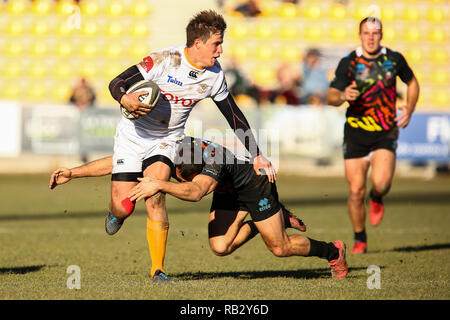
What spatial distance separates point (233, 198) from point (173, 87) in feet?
3.60

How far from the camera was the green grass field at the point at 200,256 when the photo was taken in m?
5.93

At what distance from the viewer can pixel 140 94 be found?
6434 mm

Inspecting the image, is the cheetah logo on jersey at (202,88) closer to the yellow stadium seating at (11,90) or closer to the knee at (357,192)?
the knee at (357,192)

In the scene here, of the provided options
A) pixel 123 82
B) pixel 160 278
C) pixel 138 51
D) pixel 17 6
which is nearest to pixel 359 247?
pixel 160 278

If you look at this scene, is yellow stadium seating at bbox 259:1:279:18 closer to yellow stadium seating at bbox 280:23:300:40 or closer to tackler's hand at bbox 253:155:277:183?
yellow stadium seating at bbox 280:23:300:40

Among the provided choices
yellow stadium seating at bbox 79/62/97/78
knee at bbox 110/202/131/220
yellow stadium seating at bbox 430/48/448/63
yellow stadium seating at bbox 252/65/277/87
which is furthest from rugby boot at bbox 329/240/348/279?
yellow stadium seating at bbox 430/48/448/63

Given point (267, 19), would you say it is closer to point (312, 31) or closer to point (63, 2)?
point (312, 31)

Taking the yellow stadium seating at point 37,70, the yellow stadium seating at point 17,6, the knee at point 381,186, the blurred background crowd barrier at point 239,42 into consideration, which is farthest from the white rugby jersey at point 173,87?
the yellow stadium seating at point 17,6

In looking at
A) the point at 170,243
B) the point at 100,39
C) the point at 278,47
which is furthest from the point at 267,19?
the point at 170,243

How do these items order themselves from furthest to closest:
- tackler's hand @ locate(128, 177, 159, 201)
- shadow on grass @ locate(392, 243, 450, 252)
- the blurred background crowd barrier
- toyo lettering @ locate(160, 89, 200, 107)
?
1. the blurred background crowd barrier
2. shadow on grass @ locate(392, 243, 450, 252)
3. toyo lettering @ locate(160, 89, 200, 107)
4. tackler's hand @ locate(128, 177, 159, 201)

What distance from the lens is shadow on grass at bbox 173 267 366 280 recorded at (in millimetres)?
7020

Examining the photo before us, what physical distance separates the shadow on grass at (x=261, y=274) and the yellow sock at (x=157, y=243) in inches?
16.0

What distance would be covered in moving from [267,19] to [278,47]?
0.91 m

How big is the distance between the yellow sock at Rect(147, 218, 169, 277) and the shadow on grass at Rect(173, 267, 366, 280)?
0.41 metres
